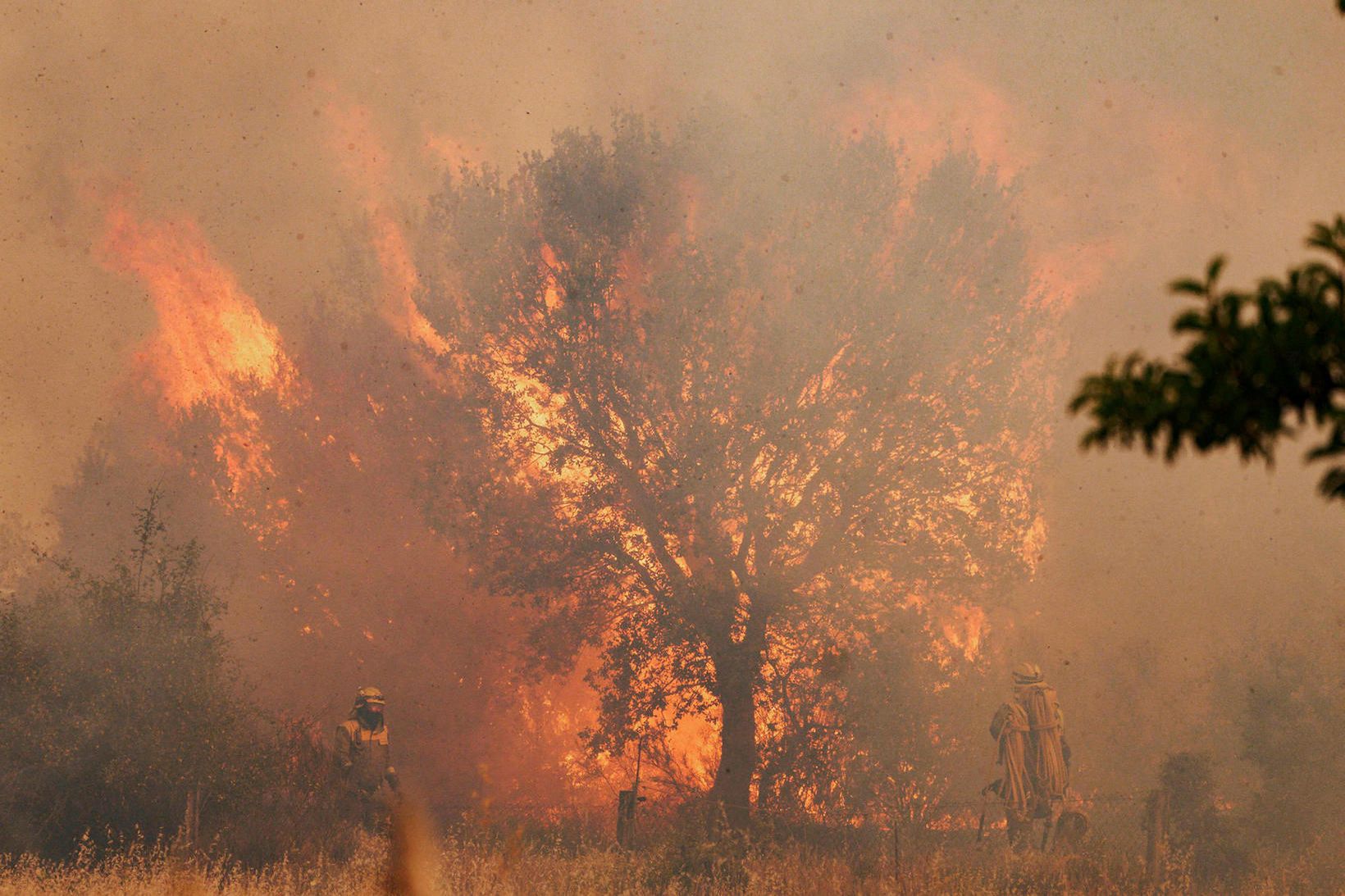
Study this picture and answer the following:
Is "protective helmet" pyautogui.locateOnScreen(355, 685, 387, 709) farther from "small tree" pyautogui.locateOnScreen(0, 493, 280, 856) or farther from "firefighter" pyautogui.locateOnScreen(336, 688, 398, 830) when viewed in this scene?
"small tree" pyautogui.locateOnScreen(0, 493, 280, 856)

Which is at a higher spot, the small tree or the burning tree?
the burning tree

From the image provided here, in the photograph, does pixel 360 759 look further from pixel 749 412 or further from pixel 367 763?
pixel 749 412

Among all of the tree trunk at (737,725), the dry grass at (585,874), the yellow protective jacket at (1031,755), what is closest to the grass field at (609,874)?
the dry grass at (585,874)

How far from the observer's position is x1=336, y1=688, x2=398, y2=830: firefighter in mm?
18531

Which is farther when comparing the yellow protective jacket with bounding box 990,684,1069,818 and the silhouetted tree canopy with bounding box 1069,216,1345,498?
the yellow protective jacket with bounding box 990,684,1069,818

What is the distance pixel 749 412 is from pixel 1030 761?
7.29 meters

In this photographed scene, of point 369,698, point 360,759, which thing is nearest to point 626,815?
point 360,759

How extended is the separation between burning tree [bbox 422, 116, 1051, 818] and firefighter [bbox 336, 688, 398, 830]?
3.06m

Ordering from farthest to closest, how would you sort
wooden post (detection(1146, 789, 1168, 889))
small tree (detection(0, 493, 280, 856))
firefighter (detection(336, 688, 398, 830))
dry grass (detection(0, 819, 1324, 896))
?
firefighter (detection(336, 688, 398, 830)), wooden post (detection(1146, 789, 1168, 889)), small tree (detection(0, 493, 280, 856)), dry grass (detection(0, 819, 1324, 896))

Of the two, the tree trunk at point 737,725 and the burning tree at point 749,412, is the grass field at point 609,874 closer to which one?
the tree trunk at point 737,725

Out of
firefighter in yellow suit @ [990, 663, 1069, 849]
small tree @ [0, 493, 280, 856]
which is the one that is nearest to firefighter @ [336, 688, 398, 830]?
small tree @ [0, 493, 280, 856]

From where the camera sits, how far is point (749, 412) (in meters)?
20.0

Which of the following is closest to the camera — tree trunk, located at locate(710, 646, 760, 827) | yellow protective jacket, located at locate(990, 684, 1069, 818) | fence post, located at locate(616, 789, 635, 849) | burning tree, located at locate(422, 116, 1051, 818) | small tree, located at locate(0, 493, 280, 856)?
small tree, located at locate(0, 493, 280, 856)

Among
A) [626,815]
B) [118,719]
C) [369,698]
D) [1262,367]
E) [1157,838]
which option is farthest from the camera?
[369,698]
